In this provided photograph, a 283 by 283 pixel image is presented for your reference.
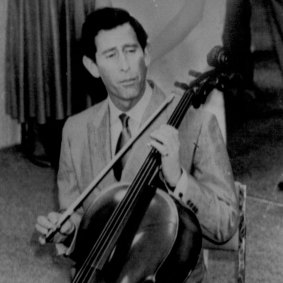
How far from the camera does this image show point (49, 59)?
2.74 metres

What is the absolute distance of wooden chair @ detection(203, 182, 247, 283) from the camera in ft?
4.52

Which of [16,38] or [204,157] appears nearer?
[204,157]

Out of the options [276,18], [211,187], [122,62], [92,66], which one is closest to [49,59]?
[276,18]

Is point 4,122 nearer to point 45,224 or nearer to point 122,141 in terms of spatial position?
point 122,141

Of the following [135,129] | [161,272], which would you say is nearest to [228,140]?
[135,129]

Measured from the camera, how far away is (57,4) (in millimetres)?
2600

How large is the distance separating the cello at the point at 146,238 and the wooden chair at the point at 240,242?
21 cm

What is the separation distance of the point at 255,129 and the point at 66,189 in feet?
6.84

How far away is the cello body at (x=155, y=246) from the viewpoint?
1.15 metres

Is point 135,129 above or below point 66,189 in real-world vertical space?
above

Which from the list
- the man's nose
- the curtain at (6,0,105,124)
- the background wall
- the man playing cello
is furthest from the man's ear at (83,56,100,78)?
the background wall

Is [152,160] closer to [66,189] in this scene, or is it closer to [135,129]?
[135,129]

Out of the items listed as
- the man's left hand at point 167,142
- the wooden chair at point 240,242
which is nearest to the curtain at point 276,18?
the wooden chair at point 240,242

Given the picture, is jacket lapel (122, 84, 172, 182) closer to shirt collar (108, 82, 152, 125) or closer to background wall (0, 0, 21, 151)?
shirt collar (108, 82, 152, 125)
